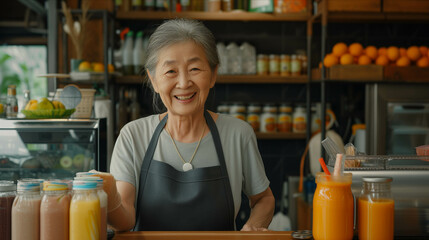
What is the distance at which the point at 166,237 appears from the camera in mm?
1294

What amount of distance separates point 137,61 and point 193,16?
0.56 meters

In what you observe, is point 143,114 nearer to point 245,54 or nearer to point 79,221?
point 245,54

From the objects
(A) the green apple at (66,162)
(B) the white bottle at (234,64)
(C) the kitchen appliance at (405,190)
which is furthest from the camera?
(B) the white bottle at (234,64)

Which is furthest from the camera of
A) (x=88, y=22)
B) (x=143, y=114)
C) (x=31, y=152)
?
(x=143, y=114)

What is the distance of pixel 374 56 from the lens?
346cm

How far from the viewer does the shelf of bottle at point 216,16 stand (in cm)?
364

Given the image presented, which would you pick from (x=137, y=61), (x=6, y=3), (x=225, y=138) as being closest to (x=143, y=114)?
(x=137, y=61)

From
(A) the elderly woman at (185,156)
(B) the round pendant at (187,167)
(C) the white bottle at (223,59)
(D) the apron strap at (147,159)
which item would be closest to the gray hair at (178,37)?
(A) the elderly woman at (185,156)

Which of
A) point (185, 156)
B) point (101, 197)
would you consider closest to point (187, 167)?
point (185, 156)

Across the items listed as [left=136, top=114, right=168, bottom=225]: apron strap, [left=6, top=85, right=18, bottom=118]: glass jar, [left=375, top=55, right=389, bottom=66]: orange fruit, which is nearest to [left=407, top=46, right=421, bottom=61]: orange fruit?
[left=375, top=55, right=389, bottom=66]: orange fruit

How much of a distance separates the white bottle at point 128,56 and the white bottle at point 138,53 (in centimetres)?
3

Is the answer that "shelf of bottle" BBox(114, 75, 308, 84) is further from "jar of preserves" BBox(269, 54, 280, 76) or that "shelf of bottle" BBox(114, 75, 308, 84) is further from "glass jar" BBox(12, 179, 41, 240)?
"glass jar" BBox(12, 179, 41, 240)

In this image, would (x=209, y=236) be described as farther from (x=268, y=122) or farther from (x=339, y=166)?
(x=268, y=122)

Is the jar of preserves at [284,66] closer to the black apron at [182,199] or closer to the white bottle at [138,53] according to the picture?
the white bottle at [138,53]
